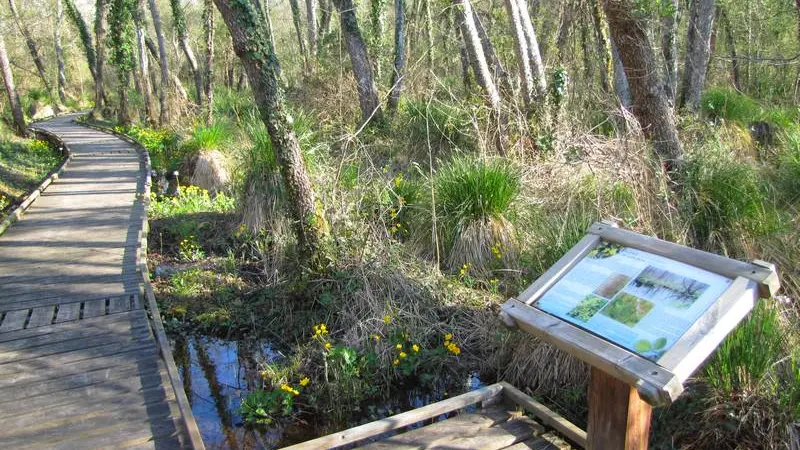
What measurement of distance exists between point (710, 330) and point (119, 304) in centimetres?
518

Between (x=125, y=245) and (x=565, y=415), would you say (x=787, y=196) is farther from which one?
(x=125, y=245)

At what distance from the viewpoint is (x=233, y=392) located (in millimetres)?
5121

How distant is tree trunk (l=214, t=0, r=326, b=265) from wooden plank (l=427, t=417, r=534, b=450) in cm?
268

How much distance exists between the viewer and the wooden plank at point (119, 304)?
5.69 m

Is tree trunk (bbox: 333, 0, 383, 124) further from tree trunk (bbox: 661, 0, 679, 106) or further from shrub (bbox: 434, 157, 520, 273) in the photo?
tree trunk (bbox: 661, 0, 679, 106)

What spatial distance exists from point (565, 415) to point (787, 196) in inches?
148

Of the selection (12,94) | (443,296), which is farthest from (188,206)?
(12,94)

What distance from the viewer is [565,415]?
14.9ft

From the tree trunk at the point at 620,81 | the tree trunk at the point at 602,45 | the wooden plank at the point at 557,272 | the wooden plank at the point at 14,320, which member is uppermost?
the tree trunk at the point at 602,45

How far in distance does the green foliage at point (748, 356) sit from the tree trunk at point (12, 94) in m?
19.3

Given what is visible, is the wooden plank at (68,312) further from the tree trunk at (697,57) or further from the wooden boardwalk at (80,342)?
the tree trunk at (697,57)

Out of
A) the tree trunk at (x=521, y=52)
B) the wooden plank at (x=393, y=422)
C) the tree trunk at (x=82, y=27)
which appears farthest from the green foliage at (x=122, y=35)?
the wooden plank at (x=393, y=422)

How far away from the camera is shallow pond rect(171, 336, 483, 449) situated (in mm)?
4488

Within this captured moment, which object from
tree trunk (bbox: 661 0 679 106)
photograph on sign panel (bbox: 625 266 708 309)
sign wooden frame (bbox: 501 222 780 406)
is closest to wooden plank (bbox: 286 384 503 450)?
sign wooden frame (bbox: 501 222 780 406)
